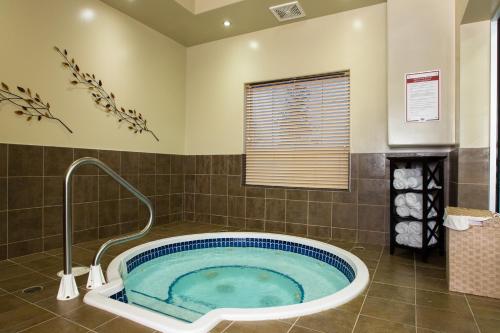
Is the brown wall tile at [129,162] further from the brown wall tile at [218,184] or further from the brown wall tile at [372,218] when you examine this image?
the brown wall tile at [372,218]

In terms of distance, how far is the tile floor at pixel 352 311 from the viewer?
1472 mm

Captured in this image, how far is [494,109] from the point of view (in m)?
2.36

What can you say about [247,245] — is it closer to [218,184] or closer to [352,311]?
[218,184]

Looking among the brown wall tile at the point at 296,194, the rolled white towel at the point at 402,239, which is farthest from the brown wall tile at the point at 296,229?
the rolled white towel at the point at 402,239

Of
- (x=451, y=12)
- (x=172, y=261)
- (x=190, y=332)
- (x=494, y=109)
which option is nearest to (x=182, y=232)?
(x=172, y=261)

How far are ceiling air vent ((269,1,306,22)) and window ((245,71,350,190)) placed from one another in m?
0.71

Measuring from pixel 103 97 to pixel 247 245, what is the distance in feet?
7.54

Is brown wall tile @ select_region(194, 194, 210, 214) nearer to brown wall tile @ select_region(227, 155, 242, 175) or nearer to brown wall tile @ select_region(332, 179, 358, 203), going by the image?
brown wall tile @ select_region(227, 155, 242, 175)

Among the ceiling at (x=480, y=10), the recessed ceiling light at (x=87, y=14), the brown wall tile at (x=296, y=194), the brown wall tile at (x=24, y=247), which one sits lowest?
the brown wall tile at (x=24, y=247)

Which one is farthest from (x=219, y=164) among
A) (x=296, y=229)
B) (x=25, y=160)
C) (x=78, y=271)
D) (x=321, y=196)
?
(x=78, y=271)

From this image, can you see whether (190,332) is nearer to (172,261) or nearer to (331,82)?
(172,261)

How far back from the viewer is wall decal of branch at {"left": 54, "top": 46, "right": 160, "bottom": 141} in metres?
2.99

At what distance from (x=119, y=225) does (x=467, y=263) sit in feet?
10.8

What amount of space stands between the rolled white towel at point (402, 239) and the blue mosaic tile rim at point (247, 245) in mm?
559
